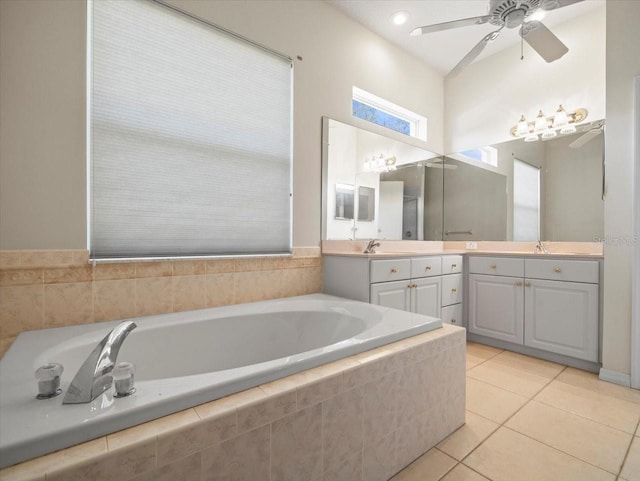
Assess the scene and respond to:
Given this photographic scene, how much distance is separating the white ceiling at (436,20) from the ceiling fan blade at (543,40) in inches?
32.3

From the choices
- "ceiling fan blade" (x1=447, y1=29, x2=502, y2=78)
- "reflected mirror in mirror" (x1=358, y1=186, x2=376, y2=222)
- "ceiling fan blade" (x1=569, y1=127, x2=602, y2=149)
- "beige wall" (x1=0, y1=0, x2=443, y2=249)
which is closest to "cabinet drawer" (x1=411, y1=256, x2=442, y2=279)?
"reflected mirror in mirror" (x1=358, y1=186, x2=376, y2=222)

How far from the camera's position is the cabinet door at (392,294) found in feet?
7.21

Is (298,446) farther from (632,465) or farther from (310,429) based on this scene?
(632,465)

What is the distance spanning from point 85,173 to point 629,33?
337 cm

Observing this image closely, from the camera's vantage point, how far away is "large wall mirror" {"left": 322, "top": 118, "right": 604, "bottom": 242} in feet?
8.30

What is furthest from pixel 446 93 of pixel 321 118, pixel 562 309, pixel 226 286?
pixel 226 286

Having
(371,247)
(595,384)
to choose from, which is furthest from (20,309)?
(595,384)

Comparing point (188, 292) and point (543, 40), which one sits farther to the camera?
point (543, 40)

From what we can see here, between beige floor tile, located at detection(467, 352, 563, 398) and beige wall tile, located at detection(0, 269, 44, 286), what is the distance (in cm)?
259

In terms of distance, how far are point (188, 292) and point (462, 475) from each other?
5.28ft

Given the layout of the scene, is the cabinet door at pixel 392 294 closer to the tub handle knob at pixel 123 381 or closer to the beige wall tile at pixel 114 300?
the beige wall tile at pixel 114 300

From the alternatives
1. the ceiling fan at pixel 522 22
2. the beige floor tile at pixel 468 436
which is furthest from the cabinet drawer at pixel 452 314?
the ceiling fan at pixel 522 22

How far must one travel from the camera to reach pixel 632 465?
1296 mm

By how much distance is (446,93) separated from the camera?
3643 millimetres
